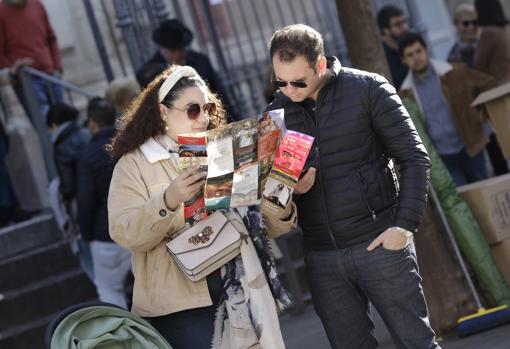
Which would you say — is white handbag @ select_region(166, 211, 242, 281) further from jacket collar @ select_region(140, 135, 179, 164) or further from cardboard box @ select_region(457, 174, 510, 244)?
cardboard box @ select_region(457, 174, 510, 244)

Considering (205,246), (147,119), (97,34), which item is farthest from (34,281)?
(205,246)

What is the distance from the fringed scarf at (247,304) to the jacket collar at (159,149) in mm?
358

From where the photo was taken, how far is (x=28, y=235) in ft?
32.9

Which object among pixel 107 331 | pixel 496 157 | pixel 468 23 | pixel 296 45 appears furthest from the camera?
pixel 468 23

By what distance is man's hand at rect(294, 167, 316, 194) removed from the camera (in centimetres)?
488

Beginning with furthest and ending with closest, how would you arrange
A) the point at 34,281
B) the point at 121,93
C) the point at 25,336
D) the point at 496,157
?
the point at 496,157 → the point at 34,281 → the point at 25,336 → the point at 121,93

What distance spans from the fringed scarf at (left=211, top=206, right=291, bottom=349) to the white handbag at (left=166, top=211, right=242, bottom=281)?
2.3 inches

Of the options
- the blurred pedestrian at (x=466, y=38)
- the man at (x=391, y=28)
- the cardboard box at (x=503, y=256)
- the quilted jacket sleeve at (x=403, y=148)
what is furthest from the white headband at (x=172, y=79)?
the blurred pedestrian at (x=466, y=38)

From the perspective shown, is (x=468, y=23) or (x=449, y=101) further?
(x=468, y=23)

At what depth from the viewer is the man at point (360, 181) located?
4.91 metres

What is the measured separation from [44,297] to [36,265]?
0.47 metres

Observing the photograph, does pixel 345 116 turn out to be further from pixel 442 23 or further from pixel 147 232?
pixel 442 23

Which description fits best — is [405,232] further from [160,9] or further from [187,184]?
[160,9]

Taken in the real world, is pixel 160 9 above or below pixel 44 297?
above
